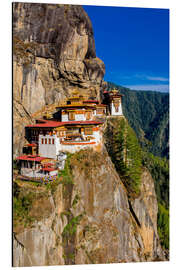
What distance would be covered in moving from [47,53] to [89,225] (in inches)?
376

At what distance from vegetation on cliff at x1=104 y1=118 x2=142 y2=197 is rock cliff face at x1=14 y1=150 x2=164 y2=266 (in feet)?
2.08

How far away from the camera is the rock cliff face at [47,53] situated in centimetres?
1143

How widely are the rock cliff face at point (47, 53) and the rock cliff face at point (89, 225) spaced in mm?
3424

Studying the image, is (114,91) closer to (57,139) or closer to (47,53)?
(47,53)

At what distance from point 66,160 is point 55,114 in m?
3.60

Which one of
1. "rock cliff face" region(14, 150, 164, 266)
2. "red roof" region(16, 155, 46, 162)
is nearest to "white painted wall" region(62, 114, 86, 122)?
"rock cliff face" region(14, 150, 164, 266)

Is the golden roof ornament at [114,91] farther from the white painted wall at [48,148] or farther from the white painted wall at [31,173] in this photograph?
the white painted wall at [31,173]

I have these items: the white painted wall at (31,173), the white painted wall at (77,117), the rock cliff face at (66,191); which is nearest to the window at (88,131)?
the rock cliff face at (66,191)

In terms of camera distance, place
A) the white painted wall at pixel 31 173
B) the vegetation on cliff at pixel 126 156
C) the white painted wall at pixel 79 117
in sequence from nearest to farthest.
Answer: the white painted wall at pixel 31 173, the white painted wall at pixel 79 117, the vegetation on cliff at pixel 126 156

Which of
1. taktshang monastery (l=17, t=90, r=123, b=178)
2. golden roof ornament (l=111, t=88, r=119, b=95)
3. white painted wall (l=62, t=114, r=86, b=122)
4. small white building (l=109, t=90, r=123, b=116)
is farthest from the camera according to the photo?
golden roof ornament (l=111, t=88, r=119, b=95)

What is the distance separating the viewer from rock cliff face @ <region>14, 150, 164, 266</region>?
A: 365 inches

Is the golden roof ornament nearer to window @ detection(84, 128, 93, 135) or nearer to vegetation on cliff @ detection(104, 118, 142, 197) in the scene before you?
vegetation on cliff @ detection(104, 118, 142, 197)

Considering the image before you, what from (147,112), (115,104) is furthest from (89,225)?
(147,112)
